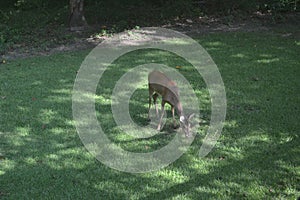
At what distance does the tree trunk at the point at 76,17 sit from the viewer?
50.7 ft

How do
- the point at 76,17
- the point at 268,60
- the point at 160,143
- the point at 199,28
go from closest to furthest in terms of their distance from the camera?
the point at 160,143 < the point at 268,60 < the point at 199,28 < the point at 76,17

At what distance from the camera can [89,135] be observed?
284 inches

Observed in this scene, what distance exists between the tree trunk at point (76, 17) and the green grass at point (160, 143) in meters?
4.83

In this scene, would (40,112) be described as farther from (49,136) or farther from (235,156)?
(235,156)

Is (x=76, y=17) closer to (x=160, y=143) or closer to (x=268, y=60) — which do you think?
(x=268, y=60)

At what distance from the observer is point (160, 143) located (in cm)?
682

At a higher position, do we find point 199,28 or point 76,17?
point 76,17

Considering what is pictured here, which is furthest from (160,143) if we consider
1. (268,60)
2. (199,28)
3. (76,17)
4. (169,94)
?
(76,17)

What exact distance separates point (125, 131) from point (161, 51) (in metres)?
5.47

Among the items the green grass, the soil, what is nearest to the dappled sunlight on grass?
the green grass

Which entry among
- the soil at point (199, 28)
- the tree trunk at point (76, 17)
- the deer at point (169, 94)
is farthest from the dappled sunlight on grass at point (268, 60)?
the tree trunk at point (76, 17)

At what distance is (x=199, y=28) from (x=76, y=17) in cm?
452

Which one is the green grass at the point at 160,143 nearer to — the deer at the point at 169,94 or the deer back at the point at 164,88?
the deer at the point at 169,94

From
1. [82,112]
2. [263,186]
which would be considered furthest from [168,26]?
[263,186]
